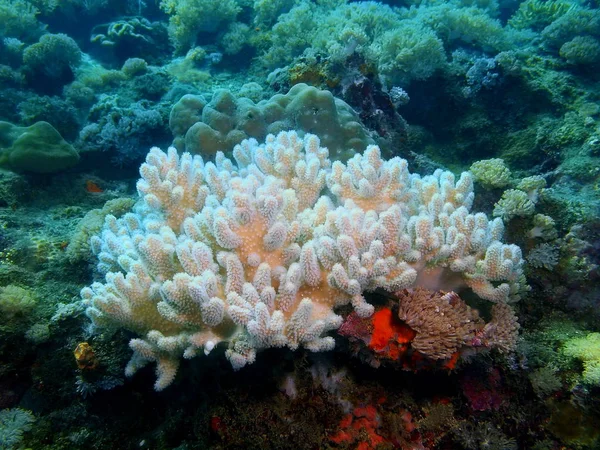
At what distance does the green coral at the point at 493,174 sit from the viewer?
15.3 feet

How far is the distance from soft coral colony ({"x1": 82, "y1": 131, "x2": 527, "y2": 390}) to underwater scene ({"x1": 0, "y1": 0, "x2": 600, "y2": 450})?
0.01 meters

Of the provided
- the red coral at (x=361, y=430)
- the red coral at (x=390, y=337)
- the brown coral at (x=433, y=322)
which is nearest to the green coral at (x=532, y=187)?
the brown coral at (x=433, y=322)

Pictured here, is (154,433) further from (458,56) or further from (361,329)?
(458,56)

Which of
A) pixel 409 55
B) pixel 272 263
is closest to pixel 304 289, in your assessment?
pixel 272 263

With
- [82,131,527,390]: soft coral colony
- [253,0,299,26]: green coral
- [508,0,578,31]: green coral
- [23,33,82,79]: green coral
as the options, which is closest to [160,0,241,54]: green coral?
[253,0,299,26]: green coral

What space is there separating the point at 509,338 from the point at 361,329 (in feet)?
4.02

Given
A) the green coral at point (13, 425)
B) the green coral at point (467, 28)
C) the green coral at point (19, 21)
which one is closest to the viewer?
the green coral at point (13, 425)

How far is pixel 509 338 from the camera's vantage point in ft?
8.86

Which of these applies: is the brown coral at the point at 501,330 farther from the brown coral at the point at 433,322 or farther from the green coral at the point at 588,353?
the green coral at the point at 588,353

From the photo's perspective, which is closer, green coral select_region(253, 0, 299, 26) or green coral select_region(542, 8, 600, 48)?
green coral select_region(542, 8, 600, 48)

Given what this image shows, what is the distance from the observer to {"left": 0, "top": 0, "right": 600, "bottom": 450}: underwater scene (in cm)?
237

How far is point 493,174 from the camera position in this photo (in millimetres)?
4719

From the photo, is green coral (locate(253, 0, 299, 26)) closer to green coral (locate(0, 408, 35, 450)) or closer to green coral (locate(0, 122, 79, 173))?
green coral (locate(0, 122, 79, 173))

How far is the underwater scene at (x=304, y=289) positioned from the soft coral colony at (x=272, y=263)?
1 cm
